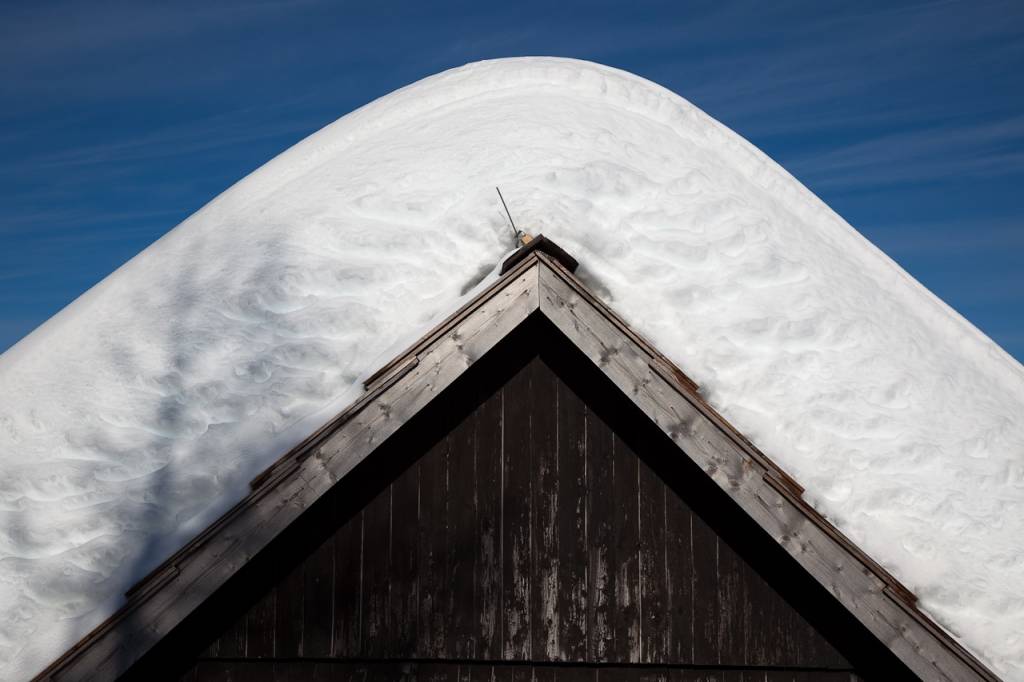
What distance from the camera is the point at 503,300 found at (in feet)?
13.7

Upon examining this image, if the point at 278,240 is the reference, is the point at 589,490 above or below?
below

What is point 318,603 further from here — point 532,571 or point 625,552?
point 625,552

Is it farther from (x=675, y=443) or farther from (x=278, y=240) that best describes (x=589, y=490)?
(x=278, y=240)

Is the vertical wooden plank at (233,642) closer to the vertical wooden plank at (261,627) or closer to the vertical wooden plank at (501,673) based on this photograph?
the vertical wooden plank at (261,627)

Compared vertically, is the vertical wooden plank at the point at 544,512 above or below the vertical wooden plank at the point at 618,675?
above

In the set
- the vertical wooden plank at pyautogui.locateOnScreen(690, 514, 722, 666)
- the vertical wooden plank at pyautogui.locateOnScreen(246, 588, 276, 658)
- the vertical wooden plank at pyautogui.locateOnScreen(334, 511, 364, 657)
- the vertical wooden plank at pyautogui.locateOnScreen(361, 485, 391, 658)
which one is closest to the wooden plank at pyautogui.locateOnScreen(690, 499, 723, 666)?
the vertical wooden plank at pyautogui.locateOnScreen(690, 514, 722, 666)

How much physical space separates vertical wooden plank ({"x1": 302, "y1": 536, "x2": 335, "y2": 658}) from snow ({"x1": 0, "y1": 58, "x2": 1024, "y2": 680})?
1.85 ft

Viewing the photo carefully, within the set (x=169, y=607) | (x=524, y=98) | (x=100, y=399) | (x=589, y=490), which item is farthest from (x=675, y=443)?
(x=524, y=98)

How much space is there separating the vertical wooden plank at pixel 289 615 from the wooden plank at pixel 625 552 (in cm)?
156

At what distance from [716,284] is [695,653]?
10.2ft

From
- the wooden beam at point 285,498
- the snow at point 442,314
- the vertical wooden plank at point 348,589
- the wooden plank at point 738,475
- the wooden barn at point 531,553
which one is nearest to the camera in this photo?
the wooden beam at point 285,498

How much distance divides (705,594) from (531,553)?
0.90 meters

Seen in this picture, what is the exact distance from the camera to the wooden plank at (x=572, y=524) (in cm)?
439

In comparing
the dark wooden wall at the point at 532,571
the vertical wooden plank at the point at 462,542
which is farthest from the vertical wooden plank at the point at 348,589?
the vertical wooden plank at the point at 462,542
